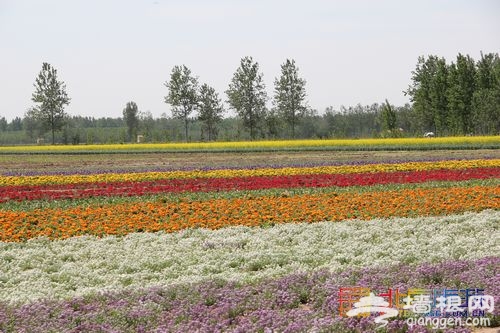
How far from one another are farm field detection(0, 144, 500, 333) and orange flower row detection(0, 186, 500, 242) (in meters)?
0.04

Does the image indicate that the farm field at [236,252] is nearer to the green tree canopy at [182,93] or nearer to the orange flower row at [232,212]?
the orange flower row at [232,212]

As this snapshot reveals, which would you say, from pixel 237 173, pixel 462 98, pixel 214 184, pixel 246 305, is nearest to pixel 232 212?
pixel 214 184

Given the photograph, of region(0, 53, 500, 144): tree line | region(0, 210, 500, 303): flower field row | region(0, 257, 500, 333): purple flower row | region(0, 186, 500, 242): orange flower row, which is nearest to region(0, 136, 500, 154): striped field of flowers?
region(0, 53, 500, 144): tree line

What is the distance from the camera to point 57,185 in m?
23.1

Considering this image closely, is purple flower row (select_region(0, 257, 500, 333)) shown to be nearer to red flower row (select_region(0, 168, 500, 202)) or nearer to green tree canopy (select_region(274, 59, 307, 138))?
red flower row (select_region(0, 168, 500, 202))

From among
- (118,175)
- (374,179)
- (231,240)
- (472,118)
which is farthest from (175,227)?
(472,118)

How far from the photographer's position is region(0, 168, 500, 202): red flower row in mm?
19859

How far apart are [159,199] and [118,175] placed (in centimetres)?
940

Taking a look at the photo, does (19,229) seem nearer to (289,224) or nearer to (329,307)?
(289,224)

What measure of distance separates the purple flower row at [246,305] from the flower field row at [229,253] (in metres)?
0.70

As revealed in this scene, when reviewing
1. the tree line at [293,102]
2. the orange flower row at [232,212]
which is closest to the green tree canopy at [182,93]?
the tree line at [293,102]

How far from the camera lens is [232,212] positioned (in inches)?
588

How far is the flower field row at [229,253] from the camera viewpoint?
30.6 ft

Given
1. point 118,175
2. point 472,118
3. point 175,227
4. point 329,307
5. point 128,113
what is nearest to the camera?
point 329,307
